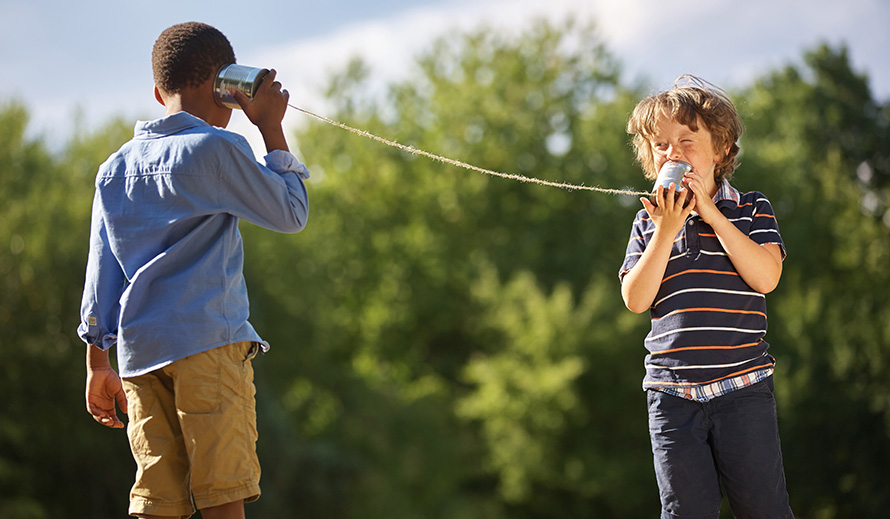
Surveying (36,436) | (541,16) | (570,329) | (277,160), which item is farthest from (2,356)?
(541,16)

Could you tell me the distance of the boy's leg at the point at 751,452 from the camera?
244 centimetres

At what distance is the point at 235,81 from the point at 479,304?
2109cm

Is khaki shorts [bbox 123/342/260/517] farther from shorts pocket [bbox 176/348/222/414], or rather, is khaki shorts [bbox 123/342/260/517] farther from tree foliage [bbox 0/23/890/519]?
tree foliage [bbox 0/23/890/519]

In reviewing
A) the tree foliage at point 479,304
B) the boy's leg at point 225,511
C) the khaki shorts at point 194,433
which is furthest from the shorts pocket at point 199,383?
the tree foliage at point 479,304

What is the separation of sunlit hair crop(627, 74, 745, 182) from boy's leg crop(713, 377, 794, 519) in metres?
0.72

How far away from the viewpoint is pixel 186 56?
8.13ft

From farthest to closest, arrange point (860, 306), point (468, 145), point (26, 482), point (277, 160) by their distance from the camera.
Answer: point (468, 145) → point (860, 306) → point (26, 482) → point (277, 160)

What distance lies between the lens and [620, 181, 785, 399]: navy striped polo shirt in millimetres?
2488

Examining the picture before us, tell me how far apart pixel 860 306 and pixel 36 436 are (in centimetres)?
1814

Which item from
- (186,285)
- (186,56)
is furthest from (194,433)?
(186,56)

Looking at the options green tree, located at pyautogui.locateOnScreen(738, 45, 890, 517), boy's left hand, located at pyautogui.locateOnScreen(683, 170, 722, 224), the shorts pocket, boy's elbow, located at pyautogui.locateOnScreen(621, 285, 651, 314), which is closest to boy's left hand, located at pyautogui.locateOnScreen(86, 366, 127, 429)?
the shorts pocket

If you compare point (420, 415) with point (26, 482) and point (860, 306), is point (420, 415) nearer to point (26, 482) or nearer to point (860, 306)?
point (26, 482)

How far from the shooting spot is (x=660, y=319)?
8.56 ft

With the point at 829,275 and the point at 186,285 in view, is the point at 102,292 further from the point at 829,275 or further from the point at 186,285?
the point at 829,275
